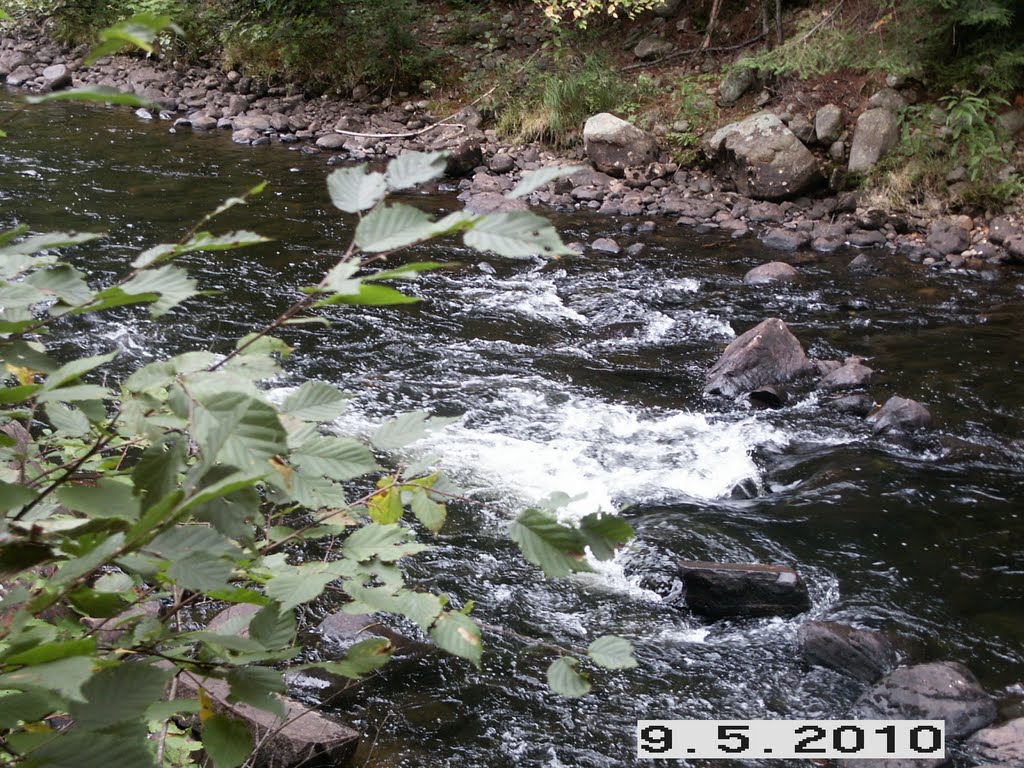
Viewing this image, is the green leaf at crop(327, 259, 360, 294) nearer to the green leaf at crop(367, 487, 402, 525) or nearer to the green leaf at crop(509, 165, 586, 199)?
the green leaf at crop(509, 165, 586, 199)

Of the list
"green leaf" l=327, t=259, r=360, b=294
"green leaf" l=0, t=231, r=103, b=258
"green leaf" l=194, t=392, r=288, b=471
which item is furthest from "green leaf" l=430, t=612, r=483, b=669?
"green leaf" l=0, t=231, r=103, b=258

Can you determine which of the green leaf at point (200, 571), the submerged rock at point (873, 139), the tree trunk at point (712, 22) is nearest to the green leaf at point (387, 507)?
the green leaf at point (200, 571)

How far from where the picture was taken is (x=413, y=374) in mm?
6121

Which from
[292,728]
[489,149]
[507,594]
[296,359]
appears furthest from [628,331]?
[489,149]

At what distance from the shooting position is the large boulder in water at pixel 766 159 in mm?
9906

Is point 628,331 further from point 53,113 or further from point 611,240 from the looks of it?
point 53,113

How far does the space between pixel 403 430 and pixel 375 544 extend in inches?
6.6

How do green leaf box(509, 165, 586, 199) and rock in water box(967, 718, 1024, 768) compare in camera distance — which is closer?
green leaf box(509, 165, 586, 199)

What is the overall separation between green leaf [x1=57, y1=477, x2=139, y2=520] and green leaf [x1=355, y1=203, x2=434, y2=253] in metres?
0.36

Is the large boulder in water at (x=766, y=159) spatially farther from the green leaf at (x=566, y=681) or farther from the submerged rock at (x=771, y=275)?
the green leaf at (x=566, y=681)

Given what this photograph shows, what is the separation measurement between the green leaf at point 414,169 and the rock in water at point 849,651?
3.18 metres

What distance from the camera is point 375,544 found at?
1.24 metres

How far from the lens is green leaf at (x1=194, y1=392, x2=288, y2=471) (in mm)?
865

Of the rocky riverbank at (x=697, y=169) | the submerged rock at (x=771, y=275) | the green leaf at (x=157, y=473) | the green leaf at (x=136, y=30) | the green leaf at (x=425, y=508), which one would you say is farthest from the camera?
the rocky riverbank at (x=697, y=169)
